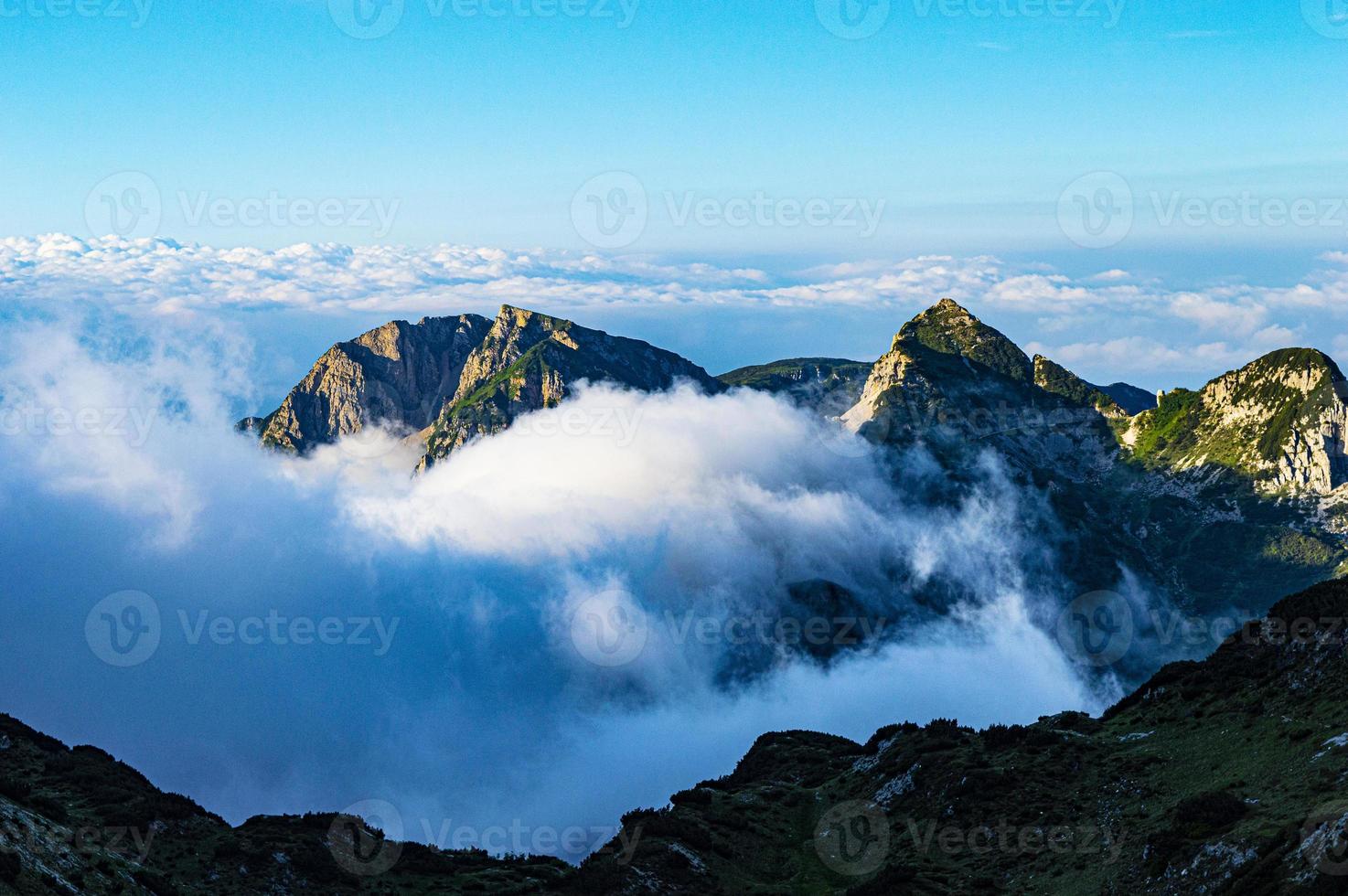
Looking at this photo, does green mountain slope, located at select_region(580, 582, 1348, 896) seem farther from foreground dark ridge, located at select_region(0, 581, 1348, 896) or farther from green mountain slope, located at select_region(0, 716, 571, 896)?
green mountain slope, located at select_region(0, 716, 571, 896)

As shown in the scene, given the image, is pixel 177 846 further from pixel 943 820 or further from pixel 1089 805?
pixel 1089 805

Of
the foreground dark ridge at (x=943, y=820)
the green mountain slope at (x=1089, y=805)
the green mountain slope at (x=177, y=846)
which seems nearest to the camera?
the green mountain slope at (x=1089, y=805)

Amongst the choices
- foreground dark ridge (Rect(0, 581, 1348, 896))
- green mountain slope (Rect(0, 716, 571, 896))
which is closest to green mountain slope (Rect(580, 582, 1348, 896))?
foreground dark ridge (Rect(0, 581, 1348, 896))

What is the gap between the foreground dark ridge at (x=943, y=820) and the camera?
55.7 metres

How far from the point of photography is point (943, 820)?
75625 millimetres

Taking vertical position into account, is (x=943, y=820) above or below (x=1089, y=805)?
above

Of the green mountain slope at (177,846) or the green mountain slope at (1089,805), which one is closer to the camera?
the green mountain slope at (1089,805)

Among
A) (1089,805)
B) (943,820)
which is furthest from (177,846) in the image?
(1089,805)

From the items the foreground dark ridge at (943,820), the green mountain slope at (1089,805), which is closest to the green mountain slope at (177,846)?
the foreground dark ridge at (943,820)

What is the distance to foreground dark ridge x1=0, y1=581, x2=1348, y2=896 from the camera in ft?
183

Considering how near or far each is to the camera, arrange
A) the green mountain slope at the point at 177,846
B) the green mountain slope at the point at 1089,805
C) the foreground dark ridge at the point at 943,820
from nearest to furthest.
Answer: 1. the green mountain slope at the point at 1089,805
2. the foreground dark ridge at the point at 943,820
3. the green mountain slope at the point at 177,846

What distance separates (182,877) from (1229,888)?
67375mm

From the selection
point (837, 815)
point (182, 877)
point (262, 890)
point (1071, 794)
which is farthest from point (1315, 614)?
point (182, 877)

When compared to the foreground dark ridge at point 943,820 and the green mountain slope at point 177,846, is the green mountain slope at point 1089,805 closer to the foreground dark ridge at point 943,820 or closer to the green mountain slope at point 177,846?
the foreground dark ridge at point 943,820
